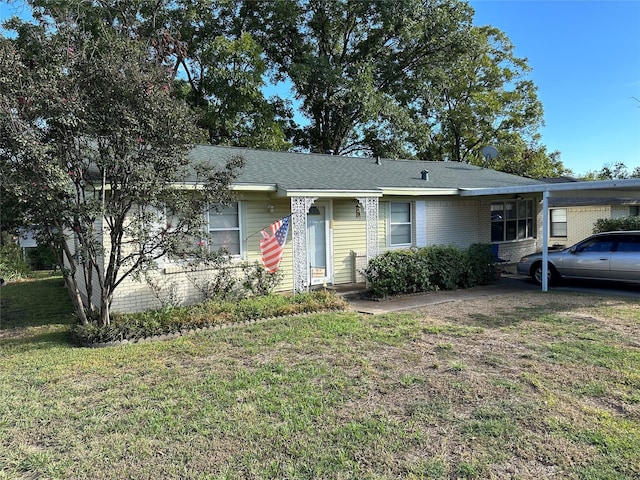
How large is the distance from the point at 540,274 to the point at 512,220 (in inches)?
188

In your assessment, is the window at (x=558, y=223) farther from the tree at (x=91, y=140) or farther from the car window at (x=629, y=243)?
the tree at (x=91, y=140)

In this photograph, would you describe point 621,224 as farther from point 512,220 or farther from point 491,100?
point 491,100

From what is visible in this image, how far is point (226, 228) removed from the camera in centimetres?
999

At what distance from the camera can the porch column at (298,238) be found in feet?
32.8

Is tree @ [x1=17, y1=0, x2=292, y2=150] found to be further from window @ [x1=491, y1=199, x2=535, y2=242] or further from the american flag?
the american flag

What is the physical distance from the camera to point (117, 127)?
6391 millimetres

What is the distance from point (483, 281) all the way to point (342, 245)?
4.21 meters

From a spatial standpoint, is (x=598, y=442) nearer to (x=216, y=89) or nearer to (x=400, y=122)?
(x=216, y=89)

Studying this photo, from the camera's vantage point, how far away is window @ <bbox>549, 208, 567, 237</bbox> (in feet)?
80.6

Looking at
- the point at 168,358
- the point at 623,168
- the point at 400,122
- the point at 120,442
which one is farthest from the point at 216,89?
the point at 623,168

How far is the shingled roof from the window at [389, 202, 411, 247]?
30.8 inches

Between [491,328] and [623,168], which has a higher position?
[623,168]

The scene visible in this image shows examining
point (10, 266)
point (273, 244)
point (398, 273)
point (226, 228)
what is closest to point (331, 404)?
point (273, 244)

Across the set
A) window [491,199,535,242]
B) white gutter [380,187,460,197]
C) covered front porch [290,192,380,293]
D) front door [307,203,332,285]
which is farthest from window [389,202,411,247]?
window [491,199,535,242]
